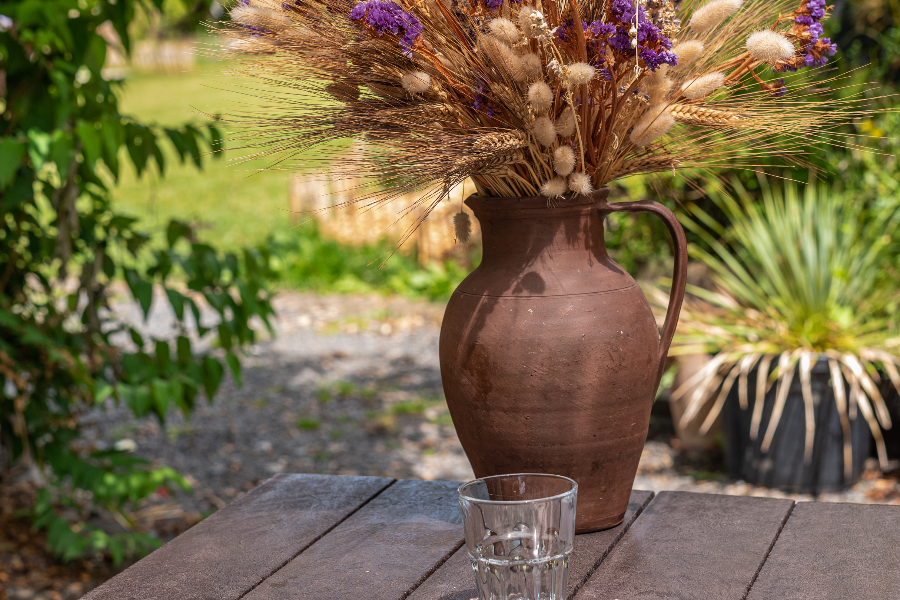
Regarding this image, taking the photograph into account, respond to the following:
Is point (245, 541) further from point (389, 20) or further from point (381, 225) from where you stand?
point (381, 225)

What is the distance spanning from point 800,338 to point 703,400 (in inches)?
15.7

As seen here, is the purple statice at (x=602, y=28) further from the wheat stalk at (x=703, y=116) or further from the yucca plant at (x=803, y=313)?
the yucca plant at (x=803, y=313)

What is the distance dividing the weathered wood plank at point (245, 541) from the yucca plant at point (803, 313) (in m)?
1.82

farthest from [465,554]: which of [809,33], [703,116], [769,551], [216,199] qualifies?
[216,199]

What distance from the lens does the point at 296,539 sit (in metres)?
1.27

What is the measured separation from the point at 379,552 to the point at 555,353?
0.36m

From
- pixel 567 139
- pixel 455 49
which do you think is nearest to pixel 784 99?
pixel 567 139

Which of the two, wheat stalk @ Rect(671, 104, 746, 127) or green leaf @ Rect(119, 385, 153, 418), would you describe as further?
green leaf @ Rect(119, 385, 153, 418)

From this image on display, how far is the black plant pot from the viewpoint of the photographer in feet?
9.50

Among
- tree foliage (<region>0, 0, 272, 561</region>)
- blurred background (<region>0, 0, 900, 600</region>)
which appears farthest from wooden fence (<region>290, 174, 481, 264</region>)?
tree foliage (<region>0, 0, 272, 561</region>)

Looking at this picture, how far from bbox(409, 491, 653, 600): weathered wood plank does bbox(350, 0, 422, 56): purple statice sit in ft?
2.13

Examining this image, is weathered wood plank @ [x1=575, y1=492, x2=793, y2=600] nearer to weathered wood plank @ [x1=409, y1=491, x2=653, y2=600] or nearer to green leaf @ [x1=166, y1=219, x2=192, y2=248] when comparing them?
weathered wood plank @ [x1=409, y1=491, x2=653, y2=600]

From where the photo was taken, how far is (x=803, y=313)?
303 centimetres

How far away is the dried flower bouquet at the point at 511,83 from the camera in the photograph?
1.09 metres
